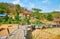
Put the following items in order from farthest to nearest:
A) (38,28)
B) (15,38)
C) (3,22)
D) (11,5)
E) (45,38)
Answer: (11,5), (3,22), (38,28), (45,38), (15,38)

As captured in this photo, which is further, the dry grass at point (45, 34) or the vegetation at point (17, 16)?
the vegetation at point (17, 16)

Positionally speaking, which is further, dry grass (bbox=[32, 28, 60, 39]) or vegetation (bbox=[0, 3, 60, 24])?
vegetation (bbox=[0, 3, 60, 24])

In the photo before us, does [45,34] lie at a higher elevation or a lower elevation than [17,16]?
lower

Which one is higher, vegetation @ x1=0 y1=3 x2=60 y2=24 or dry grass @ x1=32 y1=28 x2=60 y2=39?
vegetation @ x1=0 y1=3 x2=60 y2=24

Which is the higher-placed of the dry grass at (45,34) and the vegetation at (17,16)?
the vegetation at (17,16)

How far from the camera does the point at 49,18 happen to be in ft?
79.7

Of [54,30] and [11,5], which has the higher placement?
[11,5]

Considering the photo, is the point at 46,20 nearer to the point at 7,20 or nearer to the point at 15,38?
the point at 7,20

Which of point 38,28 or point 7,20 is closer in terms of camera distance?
point 38,28

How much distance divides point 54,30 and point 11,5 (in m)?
15.2

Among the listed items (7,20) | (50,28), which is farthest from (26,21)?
(50,28)

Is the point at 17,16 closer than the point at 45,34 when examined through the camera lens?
No

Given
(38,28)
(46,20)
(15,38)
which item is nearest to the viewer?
(15,38)

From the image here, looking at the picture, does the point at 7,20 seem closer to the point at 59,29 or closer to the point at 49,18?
the point at 59,29
